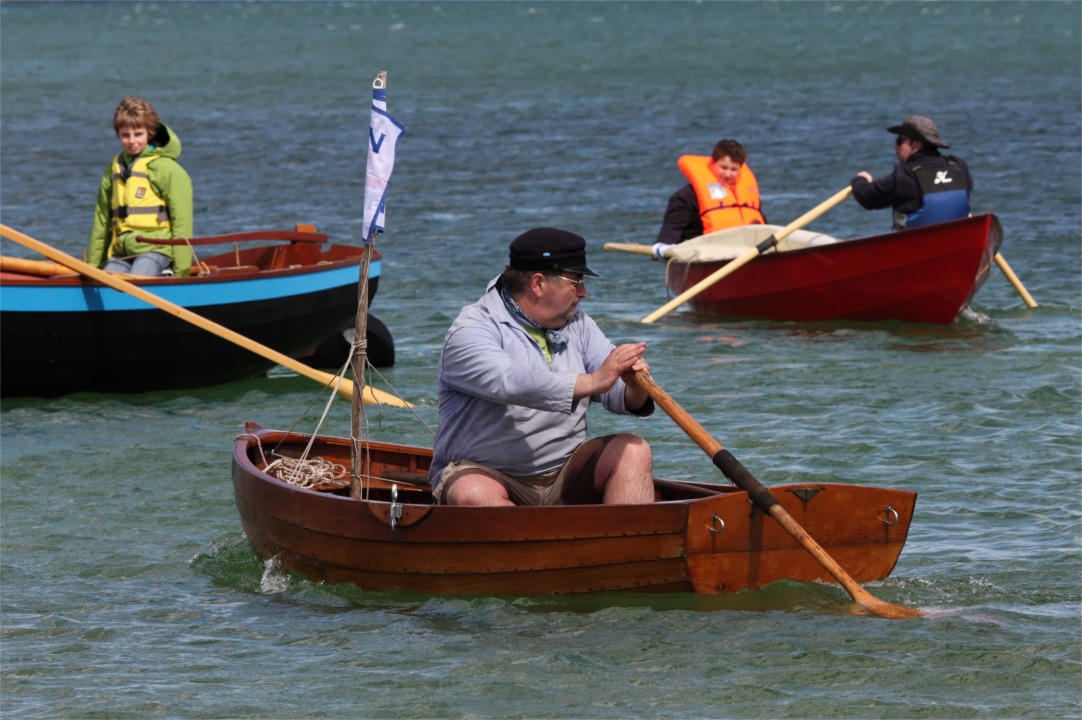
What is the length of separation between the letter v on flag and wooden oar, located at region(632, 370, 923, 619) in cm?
148

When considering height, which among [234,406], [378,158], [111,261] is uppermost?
[378,158]

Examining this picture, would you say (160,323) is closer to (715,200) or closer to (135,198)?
(135,198)

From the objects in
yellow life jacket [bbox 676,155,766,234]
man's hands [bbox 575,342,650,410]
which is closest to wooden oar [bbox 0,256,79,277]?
yellow life jacket [bbox 676,155,766,234]

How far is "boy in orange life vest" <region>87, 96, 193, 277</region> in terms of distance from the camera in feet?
35.8

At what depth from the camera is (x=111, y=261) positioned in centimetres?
1109

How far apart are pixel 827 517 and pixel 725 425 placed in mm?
3740

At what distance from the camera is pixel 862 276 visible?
42.7 ft

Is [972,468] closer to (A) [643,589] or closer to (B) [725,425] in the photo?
Answer: (B) [725,425]

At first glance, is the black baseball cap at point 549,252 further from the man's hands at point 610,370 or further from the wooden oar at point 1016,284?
the wooden oar at point 1016,284

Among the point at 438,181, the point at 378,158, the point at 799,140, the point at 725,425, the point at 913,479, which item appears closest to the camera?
the point at 378,158

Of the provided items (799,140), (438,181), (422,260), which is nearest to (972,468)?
(422,260)

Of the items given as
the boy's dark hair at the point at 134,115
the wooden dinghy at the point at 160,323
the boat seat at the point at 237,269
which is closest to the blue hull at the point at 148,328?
the wooden dinghy at the point at 160,323

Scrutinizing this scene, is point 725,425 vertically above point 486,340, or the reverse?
point 486,340

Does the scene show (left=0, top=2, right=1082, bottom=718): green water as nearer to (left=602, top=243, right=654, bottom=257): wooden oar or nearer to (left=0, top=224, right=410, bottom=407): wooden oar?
(left=0, top=224, right=410, bottom=407): wooden oar
